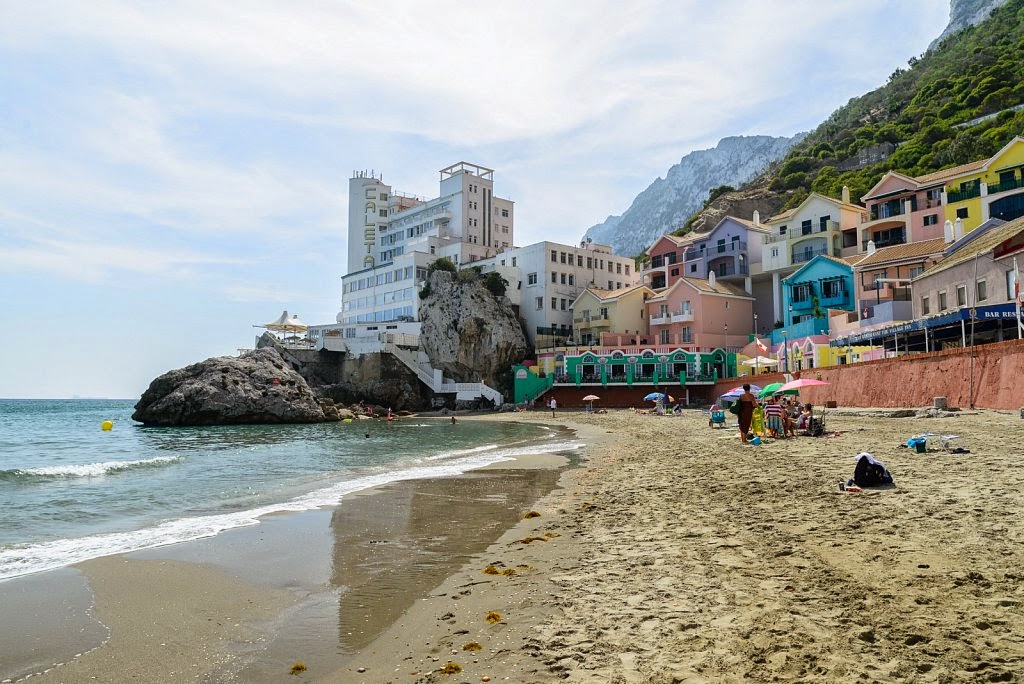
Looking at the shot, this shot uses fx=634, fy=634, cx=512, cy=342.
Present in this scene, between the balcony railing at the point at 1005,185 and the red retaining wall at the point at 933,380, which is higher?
the balcony railing at the point at 1005,185

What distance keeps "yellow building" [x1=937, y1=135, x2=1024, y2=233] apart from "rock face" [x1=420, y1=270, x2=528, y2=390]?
39.9 metres

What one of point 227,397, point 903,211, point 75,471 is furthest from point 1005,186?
point 227,397

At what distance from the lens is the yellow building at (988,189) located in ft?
144

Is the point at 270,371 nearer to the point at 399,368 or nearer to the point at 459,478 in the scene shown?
the point at 399,368

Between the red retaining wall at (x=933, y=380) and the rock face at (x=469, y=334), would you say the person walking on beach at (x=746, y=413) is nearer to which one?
the red retaining wall at (x=933, y=380)

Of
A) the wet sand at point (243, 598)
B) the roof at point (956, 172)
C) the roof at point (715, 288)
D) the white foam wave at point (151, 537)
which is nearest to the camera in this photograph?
the wet sand at point (243, 598)

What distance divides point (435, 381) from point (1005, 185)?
5076cm

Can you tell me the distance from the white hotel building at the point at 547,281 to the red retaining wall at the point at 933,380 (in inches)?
1531

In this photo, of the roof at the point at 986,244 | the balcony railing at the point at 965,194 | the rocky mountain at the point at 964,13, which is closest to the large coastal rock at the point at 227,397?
the roof at the point at 986,244

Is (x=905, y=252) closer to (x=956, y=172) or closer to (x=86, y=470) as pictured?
(x=956, y=172)

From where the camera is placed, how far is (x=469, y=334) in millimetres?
66562

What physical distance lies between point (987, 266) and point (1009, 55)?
65.7 m

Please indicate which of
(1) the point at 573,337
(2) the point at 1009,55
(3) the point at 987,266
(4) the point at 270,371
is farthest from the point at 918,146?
(4) the point at 270,371

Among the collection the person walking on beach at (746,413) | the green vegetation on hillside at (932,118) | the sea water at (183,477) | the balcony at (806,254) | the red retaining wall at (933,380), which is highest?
the green vegetation on hillside at (932,118)
